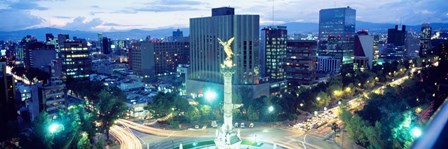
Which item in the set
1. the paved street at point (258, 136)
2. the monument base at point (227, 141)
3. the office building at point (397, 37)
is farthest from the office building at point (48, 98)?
the office building at point (397, 37)

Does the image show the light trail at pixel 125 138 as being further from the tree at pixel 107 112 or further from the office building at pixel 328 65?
the office building at pixel 328 65

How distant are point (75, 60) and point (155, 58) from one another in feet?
88.1

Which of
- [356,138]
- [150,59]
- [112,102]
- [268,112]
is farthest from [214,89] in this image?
[150,59]

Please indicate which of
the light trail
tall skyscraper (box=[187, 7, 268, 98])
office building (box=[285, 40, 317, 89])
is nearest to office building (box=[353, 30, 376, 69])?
office building (box=[285, 40, 317, 89])

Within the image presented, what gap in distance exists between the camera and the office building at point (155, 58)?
10100 cm

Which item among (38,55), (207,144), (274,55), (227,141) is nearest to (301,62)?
(274,55)

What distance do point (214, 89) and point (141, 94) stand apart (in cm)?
1306

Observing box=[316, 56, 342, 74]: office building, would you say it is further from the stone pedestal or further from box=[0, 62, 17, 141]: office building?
box=[0, 62, 17, 141]: office building

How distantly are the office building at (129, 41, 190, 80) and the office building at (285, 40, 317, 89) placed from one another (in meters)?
38.4

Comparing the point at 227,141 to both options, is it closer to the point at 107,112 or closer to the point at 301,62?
the point at 107,112

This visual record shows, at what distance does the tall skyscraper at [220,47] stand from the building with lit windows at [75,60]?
29.7m

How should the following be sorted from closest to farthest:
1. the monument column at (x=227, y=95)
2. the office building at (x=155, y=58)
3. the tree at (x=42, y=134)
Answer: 1. the tree at (x=42, y=134)
2. the monument column at (x=227, y=95)
3. the office building at (x=155, y=58)

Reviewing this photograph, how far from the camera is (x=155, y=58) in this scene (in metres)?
103

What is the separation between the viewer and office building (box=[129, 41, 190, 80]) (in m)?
101
